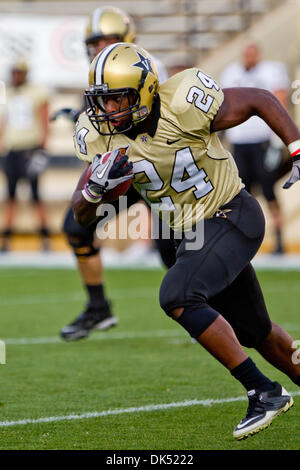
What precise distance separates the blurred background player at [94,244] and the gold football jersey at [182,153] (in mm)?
1663

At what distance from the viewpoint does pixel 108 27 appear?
17.0ft

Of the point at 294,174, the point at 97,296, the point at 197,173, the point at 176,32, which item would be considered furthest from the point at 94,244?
the point at 176,32

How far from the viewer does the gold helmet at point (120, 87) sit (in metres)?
3.21

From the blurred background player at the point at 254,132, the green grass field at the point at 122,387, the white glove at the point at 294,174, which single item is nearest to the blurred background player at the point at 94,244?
the green grass field at the point at 122,387

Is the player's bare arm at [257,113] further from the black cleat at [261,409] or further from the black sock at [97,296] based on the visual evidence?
the black sock at [97,296]

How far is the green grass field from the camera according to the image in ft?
10.4

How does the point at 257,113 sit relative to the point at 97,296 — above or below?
above

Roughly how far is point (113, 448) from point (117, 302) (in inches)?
149

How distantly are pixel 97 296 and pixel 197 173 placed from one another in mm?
2111

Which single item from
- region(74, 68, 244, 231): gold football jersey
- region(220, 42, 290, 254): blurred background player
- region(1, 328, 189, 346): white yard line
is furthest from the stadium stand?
region(74, 68, 244, 231): gold football jersey

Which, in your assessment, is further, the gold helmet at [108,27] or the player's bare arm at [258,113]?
the gold helmet at [108,27]

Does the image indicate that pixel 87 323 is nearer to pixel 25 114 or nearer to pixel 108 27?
pixel 108 27

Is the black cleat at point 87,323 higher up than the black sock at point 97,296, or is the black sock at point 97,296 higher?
the black sock at point 97,296
